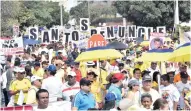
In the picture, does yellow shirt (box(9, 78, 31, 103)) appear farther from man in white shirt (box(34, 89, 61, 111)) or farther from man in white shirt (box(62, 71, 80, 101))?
man in white shirt (box(34, 89, 61, 111))

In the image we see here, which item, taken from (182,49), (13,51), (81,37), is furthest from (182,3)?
(182,49)

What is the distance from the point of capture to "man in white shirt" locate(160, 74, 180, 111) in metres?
10.2

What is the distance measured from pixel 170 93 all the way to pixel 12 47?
9.70m

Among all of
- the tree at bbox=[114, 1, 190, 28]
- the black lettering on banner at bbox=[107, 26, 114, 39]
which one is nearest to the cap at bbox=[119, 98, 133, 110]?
the black lettering on banner at bbox=[107, 26, 114, 39]

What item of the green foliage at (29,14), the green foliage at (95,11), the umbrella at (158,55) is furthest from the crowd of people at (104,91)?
the green foliage at (95,11)

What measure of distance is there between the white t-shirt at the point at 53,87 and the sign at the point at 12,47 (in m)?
5.72

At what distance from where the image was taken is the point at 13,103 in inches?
469

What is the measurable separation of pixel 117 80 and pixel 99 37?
210 inches

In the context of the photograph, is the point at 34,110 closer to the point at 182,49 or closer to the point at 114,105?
the point at 114,105

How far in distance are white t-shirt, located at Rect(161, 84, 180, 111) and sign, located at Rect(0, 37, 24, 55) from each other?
7684 mm

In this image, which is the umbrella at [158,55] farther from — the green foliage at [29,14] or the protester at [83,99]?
the green foliage at [29,14]

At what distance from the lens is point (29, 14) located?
69812 mm

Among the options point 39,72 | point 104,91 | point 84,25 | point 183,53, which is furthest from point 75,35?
point 183,53

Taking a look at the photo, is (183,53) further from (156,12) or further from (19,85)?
(156,12)
